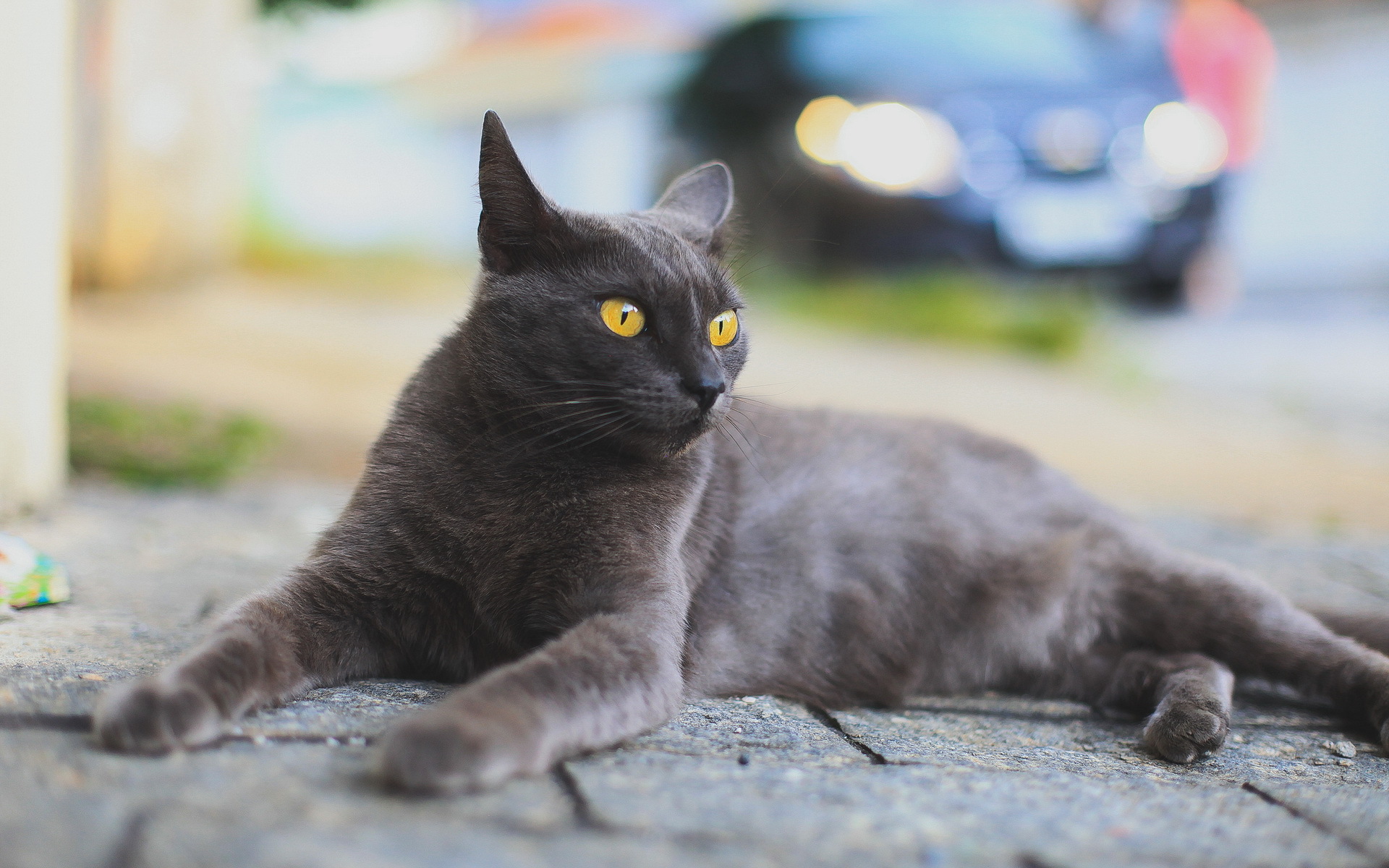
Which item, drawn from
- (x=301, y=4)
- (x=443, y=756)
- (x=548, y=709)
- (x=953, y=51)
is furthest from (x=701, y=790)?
(x=301, y=4)

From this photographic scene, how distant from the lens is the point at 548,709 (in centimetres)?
146

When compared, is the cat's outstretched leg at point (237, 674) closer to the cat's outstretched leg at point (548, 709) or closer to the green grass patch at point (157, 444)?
the cat's outstretched leg at point (548, 709)

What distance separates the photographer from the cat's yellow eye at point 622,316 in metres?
1.80

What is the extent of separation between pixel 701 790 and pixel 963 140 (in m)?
5.58

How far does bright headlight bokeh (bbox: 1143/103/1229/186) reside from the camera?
22.3ft

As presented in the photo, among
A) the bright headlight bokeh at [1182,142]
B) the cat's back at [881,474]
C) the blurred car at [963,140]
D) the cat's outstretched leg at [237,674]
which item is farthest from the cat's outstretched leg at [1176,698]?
the bright headlight bokeh at [1182,142]

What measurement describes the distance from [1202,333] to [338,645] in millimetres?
7241

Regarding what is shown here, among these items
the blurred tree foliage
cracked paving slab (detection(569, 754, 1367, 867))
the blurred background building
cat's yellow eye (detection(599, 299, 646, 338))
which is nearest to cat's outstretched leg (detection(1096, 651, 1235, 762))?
cracked paving slab (detection(569, 754, 1367, 867))

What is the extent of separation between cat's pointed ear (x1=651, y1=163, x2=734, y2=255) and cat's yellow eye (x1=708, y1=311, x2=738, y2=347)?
0.59 feet

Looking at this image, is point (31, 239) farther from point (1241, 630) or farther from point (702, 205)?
point (1241, 630)

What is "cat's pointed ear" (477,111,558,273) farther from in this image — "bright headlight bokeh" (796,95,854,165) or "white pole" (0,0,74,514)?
"bright headlight bokeh" (796,95,854,165)

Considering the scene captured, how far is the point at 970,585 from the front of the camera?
2.22m

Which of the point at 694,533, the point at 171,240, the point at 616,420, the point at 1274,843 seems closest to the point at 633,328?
the point at 616,420

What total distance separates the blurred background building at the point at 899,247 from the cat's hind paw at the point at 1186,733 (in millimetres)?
2412
